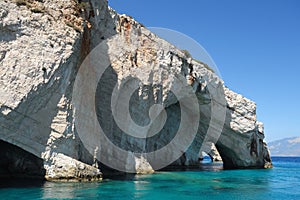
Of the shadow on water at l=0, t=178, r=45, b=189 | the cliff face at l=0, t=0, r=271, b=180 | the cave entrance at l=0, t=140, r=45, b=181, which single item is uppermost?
the cliff face at l=0, t=0, r=271, b=180

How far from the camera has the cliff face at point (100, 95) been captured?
15.2 m

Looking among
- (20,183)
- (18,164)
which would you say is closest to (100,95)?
(18,164)

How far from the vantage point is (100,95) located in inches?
835

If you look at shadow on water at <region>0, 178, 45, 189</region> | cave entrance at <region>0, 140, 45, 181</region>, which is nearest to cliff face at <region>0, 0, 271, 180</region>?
cave entrance at <region>0, 140, 45, 181</region>

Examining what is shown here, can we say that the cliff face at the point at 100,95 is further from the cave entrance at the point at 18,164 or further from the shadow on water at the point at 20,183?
the shadow on water at the point at 20,183

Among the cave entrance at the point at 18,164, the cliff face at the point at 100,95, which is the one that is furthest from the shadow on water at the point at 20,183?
the cliff face at the point at 100,95

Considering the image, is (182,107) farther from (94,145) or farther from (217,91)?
(94,145)

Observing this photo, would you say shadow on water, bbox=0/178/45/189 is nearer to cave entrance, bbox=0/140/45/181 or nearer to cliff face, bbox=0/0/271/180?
cave entrance, bbox=0/140/45/181

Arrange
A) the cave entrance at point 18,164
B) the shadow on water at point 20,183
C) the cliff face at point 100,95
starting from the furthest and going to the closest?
the cave entrance at point 18,164, the cliff face at point 100,95, the shadow on water at point 20,183

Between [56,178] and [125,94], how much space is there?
28.8 ft

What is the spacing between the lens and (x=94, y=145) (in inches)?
748

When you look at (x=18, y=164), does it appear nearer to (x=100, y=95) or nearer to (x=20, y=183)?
(x=20, y=183)

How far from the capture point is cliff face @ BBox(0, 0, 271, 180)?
49.9ft

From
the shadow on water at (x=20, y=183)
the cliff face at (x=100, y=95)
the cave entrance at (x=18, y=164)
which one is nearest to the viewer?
the shadow on water at (x=20, y=183)
